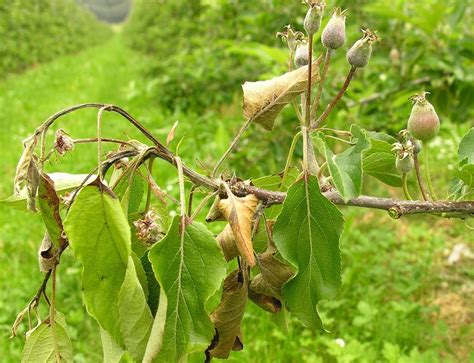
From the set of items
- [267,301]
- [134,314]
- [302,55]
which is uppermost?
[302,55]

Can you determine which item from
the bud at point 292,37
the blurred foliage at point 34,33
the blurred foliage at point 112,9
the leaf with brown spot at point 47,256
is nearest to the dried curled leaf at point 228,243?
the leaf with brown spot at point 47,256

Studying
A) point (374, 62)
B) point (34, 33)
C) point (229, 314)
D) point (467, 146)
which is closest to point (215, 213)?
point (229, 314)

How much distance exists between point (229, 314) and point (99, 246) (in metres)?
0.28

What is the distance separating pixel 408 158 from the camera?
0.85 metres

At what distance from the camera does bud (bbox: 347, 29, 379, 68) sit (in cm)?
83

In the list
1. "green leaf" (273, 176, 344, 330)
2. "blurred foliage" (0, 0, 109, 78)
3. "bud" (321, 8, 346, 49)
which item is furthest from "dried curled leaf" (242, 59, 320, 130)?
"blurred foliage" (0, 0, 109, 78)

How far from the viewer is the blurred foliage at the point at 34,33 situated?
13.9 meters

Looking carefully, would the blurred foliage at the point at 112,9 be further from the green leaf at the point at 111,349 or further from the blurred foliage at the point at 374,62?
the green leaf at the point at 111,349

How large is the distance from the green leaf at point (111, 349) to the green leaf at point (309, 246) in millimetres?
257

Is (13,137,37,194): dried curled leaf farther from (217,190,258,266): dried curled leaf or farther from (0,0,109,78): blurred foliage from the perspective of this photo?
(0,0,109,78): blurred foliage

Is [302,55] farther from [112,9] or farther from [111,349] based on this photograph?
[112,9]

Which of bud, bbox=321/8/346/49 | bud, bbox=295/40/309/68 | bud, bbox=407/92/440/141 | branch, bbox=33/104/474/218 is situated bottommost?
branch, bbox=33/104/474/218

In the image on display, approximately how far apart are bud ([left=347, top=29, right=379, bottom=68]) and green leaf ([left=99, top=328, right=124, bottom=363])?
21.3 inches

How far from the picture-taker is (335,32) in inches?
33.8
